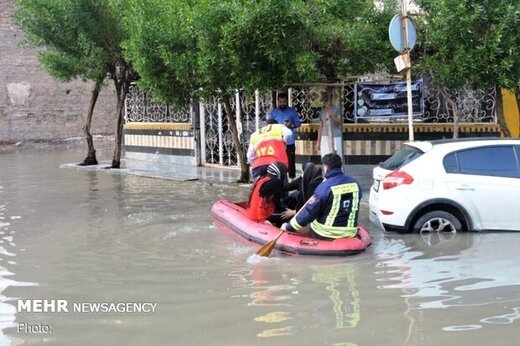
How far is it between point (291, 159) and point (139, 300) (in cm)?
771

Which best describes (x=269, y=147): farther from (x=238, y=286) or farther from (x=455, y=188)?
(x=238, y=286)

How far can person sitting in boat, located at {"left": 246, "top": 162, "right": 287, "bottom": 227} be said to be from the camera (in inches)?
324

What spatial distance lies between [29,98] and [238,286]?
25.7 metres

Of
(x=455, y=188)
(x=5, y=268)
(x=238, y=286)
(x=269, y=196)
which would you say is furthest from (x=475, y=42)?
(x=5, y=268)

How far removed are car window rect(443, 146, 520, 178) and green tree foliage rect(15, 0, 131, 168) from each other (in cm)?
1021

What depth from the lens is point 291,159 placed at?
13164 mm

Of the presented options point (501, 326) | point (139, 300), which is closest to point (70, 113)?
point (139, 300)

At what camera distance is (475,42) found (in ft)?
33.2

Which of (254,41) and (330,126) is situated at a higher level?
(254,41)

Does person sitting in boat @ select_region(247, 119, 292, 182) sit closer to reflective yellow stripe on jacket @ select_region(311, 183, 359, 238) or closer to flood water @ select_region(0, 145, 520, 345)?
flood water @ select_region(0, 145, 520, 345)

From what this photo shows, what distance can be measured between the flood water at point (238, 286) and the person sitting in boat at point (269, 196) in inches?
18.3

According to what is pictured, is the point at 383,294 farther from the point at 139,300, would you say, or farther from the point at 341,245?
the point at 139,300

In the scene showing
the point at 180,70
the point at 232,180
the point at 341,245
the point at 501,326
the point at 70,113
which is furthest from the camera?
the point at 70,113

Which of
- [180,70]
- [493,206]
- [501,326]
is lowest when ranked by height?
[501,326]
